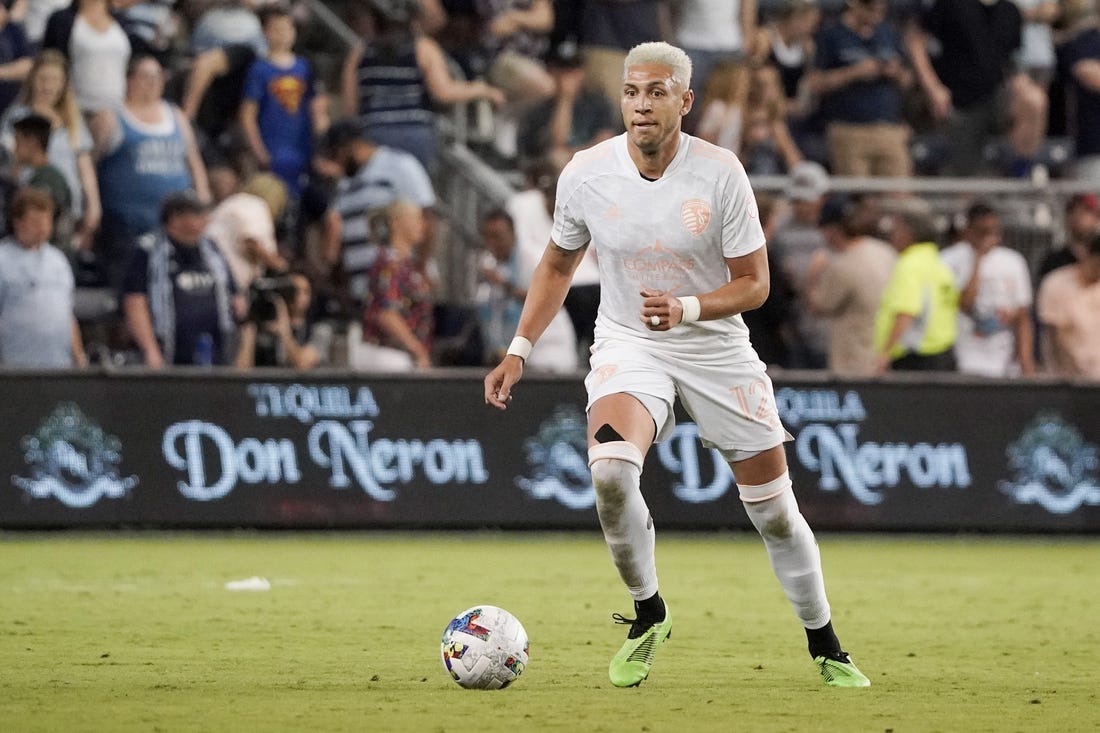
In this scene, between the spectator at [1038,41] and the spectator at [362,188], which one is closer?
the spectator at [362,188]

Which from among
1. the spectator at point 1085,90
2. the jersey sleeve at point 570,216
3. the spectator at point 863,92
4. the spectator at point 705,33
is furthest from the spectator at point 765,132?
the jersey sleeve at point 570,216

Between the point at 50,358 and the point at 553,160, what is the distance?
4.44 m

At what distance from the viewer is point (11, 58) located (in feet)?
51.9

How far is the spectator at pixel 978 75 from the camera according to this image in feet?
60.3

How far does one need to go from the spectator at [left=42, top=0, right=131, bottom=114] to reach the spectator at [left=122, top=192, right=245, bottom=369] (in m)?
1.37

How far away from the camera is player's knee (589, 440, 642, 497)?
7297mm

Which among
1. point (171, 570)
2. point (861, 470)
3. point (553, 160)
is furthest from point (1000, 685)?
point (553, 160)

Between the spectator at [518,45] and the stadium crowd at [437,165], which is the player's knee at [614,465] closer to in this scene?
the stadium crowd at [437,165]

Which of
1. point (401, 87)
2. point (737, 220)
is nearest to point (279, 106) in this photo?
point (401, 87)

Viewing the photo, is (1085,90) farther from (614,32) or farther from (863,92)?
(614,32)

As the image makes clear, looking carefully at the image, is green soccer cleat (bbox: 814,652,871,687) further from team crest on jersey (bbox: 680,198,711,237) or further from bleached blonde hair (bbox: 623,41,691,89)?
bleached blonde hair (bbox: 623,41,691,89)

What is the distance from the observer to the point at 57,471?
554 inches

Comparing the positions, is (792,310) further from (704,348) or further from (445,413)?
(704,348)

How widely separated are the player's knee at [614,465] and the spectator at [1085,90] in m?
11.6
